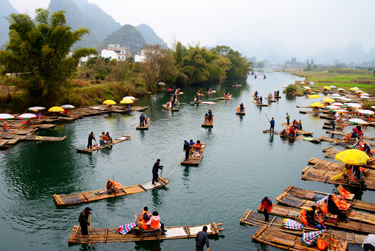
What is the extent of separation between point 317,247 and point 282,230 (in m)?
1.96

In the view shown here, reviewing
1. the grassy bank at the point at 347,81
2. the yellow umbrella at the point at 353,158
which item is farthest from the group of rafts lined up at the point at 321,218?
the grassy bank at the point at 347,81

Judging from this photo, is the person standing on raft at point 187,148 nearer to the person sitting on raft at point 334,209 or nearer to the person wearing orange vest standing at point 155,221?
Answer: the person wearing orange vest standing at point 155,221

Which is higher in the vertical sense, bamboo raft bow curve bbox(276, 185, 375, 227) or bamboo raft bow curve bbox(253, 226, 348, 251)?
bamboo raft bow curve bbox(276, 185, 375, 227)

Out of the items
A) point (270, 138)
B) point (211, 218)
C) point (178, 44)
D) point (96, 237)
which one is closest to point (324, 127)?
point (270, 138)

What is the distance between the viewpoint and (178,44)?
3588 inches

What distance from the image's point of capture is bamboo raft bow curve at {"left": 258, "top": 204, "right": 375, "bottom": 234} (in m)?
15.0

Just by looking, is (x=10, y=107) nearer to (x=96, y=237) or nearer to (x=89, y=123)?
(x=89, y=123)

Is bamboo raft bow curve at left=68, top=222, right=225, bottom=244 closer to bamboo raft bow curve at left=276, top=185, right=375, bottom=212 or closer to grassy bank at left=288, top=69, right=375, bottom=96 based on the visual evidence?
bamboo raft bow curve at left=276, top=185, right=375, bottom=212


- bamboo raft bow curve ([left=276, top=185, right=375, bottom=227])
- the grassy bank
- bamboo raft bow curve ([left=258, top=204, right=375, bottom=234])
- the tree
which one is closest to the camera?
bamboo raft bow curve ([left=258, top=204, right=375, bottom=234])

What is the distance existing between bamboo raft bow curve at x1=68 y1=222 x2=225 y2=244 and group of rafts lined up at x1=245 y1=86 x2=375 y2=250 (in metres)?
2.89

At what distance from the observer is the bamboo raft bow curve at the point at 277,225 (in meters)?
14.1

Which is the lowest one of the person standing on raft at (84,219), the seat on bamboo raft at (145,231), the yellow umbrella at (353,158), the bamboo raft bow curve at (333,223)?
the bamboo raft bow curve at (333,223)

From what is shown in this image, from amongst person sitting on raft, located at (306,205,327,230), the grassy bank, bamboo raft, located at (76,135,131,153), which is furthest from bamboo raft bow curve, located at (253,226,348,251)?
the grassy bank

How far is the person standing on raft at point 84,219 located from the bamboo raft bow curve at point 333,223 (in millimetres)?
10629
